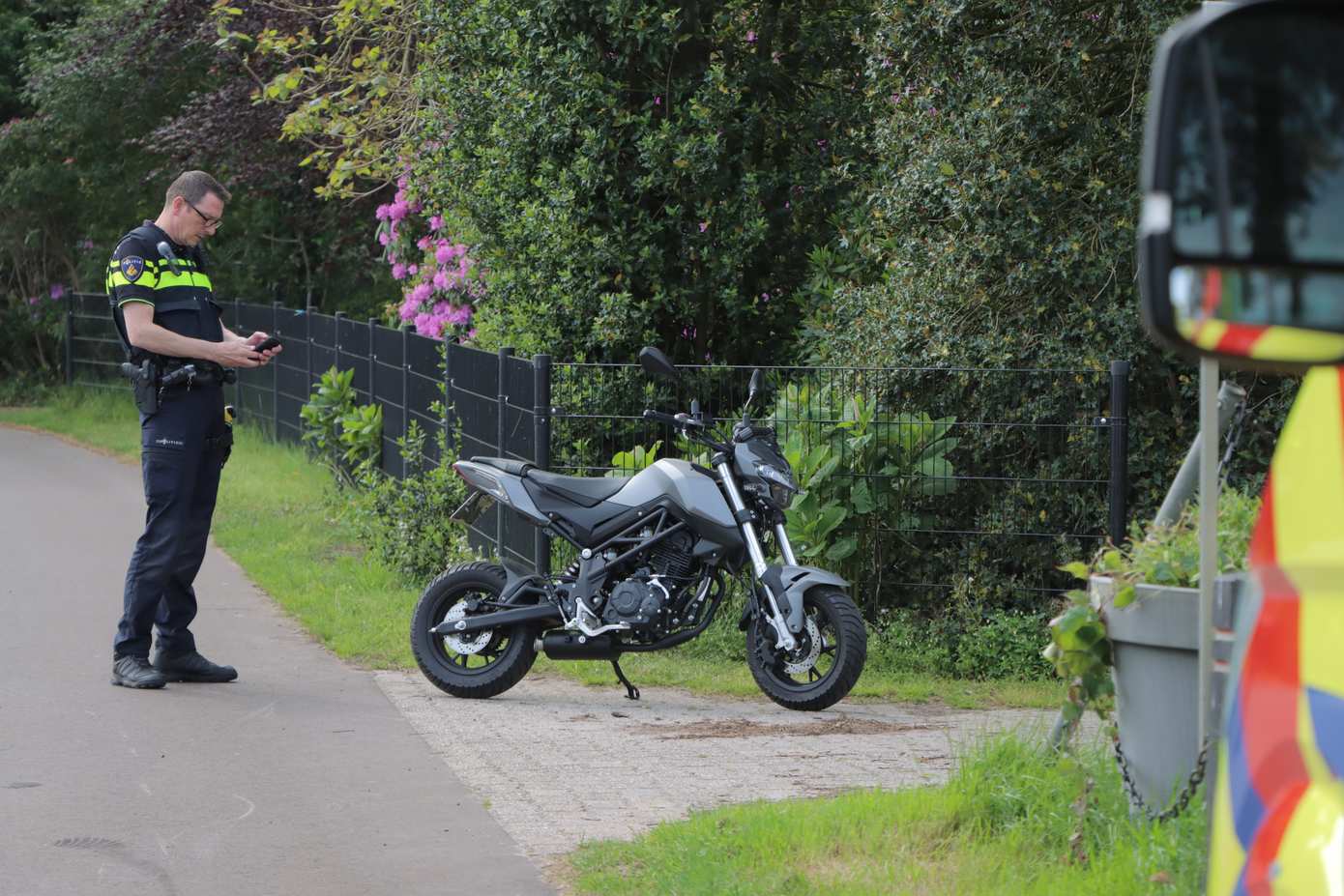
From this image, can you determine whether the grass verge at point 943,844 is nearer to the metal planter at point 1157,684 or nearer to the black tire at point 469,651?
the metal planter at point 1157,684

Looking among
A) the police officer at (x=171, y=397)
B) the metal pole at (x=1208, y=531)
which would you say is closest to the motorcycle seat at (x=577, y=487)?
the police officer at (x=171, y=397)

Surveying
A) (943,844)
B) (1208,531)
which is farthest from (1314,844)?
(943,844)

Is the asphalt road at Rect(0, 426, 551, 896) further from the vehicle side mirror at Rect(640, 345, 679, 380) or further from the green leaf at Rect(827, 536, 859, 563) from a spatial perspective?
the green leaf at Rect(827, 536, 859, 563)

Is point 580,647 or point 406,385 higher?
point 406,385

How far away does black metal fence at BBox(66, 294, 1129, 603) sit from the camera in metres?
8.69

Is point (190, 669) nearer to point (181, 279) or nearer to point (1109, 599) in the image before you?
point (181, 279)

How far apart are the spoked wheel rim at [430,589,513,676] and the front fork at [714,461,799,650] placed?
114cm

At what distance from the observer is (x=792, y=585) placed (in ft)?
23.9

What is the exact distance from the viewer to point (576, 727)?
7.14 m

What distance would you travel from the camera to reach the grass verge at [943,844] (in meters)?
4.52

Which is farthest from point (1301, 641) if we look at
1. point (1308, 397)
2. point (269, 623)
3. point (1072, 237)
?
point (269, 623)

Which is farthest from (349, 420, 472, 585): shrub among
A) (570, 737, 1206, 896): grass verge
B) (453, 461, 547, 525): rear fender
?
(570, 737, 1206, 896): grass verge

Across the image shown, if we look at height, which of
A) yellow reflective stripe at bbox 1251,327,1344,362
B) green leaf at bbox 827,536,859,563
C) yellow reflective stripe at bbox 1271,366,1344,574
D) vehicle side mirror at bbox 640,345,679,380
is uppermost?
yellow reflective stripe at bbox 1251,327,1344,362

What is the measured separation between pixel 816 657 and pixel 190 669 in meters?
2.79
